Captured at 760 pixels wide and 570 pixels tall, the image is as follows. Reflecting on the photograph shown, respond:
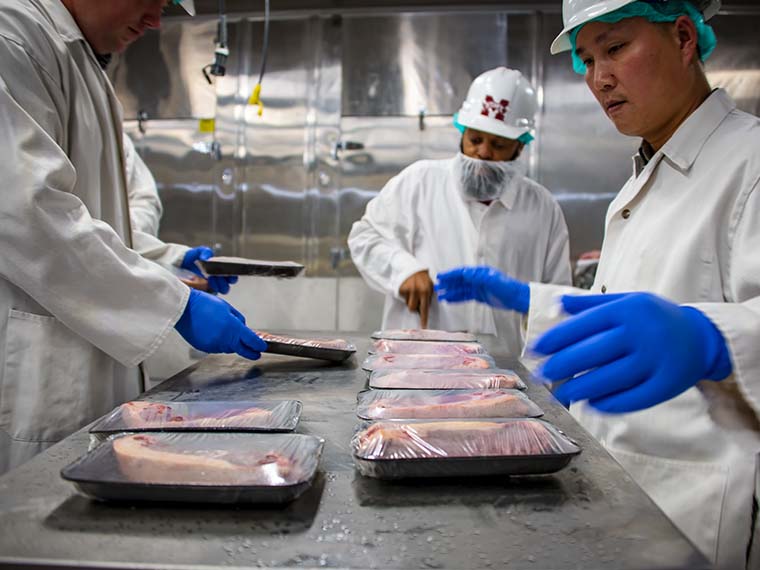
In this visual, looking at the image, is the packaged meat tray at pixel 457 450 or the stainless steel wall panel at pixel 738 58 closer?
the packaged meat tray at pixel 457 450

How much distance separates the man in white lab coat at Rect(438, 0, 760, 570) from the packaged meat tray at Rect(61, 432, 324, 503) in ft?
1.54

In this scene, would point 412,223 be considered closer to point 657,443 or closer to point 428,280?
point 428,280

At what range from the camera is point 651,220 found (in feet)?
4.22

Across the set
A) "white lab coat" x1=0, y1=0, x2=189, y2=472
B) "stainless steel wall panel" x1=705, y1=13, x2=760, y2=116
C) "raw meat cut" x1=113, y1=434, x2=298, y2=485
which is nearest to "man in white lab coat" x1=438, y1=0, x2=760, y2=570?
"raw meat cut" x1=113, y1=434, x2=298, y2=485

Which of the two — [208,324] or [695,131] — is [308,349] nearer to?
[208,324]

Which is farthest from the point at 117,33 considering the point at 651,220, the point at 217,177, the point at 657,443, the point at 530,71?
the point at 530,71

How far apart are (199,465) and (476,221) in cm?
211

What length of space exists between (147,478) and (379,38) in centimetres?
377

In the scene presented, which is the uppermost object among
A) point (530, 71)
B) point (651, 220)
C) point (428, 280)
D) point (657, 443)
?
point (530, 71)

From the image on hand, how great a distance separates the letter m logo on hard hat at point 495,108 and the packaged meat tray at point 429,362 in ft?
4.63

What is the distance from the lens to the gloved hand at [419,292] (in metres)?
2.38

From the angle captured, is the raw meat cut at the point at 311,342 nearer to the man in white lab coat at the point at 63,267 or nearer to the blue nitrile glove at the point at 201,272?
the man in white lab coat at the point at 63,267

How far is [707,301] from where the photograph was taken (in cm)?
116

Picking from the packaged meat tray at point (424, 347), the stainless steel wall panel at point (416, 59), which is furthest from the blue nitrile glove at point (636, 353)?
the stainless steel wall panel at point (416, 59)
